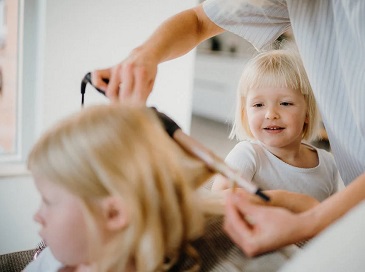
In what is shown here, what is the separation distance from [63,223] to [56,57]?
1679 millimetres

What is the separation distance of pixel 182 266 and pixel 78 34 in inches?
69.6

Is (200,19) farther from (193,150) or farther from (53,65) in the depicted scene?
(53,65)

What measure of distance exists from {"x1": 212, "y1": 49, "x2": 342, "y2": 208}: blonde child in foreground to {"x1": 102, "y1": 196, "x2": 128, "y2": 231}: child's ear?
650mm

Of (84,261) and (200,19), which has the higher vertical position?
(200,19)

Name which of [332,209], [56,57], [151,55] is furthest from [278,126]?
[56,57]

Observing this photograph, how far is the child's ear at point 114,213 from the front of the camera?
75cm

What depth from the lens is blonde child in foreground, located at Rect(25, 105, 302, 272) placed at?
75 cm

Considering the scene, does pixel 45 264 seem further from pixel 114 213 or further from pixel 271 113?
pixel 271 113

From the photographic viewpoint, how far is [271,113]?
1.41 meters

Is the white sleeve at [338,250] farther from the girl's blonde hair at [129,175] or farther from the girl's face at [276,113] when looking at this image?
the girl's face at [276,113]

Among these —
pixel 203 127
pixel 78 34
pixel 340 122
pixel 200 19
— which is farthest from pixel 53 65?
pixel 203 127

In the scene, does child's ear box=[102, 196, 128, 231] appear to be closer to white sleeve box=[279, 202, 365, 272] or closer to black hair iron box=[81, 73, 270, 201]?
black hair iron box=[81, 73, 270, 201]

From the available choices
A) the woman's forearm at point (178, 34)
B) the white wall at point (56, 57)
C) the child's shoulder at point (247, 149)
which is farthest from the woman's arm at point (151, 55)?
the white wall at point (56, 57)

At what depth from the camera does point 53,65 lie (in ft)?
7.61
